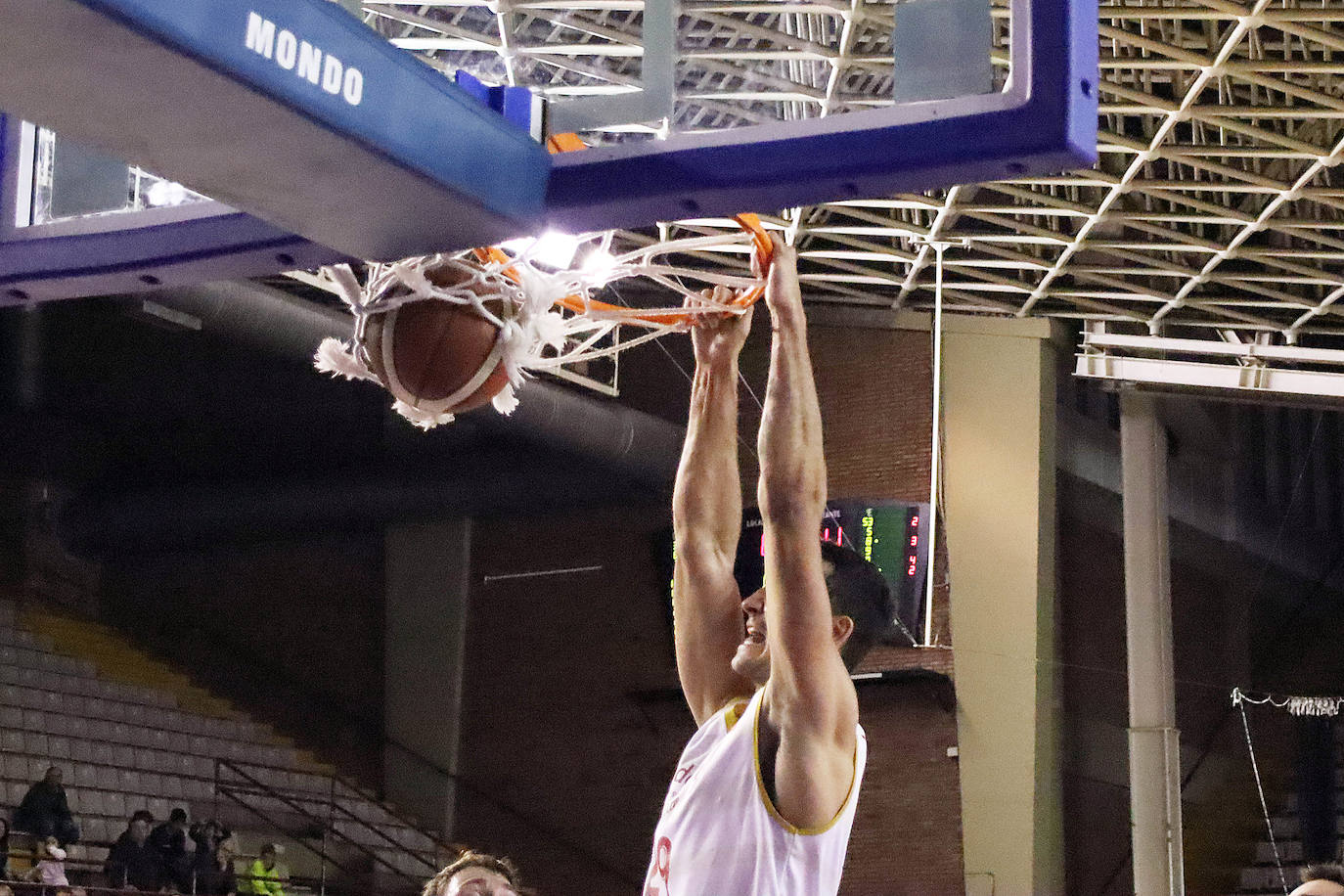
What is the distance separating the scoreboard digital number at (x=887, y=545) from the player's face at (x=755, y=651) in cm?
950

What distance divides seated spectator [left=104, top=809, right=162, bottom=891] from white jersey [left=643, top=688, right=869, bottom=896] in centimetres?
930

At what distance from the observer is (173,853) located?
40.3 ft

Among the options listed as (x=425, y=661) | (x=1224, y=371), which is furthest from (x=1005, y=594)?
(x=425, y=661)

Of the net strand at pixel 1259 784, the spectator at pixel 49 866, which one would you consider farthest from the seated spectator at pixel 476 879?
the net strand at pixel 1259 784

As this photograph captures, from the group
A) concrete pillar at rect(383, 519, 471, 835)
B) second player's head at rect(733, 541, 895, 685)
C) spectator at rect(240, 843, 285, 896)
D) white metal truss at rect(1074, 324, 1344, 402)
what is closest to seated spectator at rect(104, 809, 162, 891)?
spectator at rect(240, 843, 285, 896)

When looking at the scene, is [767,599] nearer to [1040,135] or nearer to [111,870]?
[1040,135]

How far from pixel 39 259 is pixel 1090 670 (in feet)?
42.8

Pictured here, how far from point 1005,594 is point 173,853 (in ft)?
22.4

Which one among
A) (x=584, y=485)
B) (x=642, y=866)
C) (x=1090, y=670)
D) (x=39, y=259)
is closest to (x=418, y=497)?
(x=584, y=485)

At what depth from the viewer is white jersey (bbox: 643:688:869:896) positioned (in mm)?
3363

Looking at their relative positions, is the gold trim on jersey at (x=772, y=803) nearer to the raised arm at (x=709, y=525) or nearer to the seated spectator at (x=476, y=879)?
the raised arm at (x=709, y=525)

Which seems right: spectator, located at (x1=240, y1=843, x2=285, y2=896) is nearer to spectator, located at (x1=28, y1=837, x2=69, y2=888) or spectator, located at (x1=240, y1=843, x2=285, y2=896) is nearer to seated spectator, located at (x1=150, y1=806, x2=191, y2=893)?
seated spectator, located at (x1=150, y1=806, x2=191, y2=893)

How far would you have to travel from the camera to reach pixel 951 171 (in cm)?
294

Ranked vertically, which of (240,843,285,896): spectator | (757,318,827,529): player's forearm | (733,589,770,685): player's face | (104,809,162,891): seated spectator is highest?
(757,318,827,529): player's forearm
